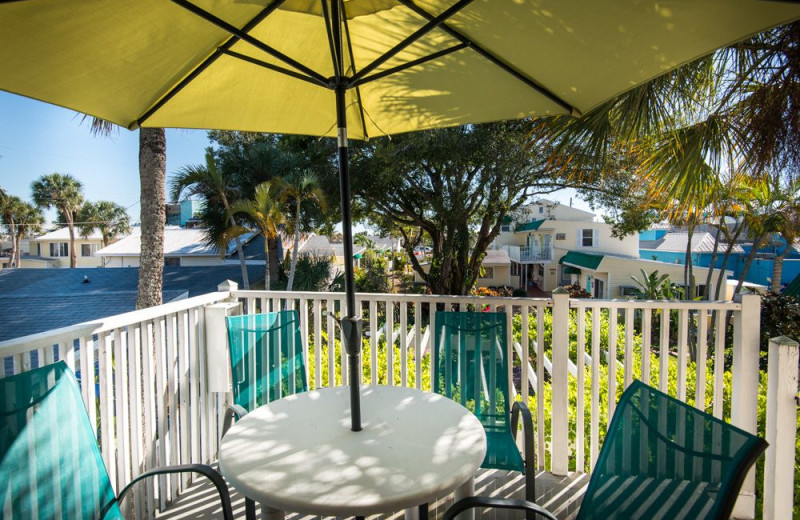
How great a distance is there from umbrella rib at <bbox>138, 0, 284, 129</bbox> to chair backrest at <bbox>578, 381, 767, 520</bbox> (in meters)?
1.93

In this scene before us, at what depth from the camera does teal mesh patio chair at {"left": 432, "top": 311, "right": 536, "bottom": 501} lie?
2.32 m

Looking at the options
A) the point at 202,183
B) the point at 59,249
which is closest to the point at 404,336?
the point at 202,183

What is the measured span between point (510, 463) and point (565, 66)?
1845 millimetres

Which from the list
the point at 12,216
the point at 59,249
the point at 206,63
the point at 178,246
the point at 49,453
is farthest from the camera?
the point at 59,249

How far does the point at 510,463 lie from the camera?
199 centimetres

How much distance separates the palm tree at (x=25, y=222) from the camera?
30712 millimetres

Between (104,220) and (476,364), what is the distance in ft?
137

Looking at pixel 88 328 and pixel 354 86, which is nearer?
pixel 354 86

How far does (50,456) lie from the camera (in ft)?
4.20

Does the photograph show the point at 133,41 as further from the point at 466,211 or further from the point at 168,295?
the point at 168,295

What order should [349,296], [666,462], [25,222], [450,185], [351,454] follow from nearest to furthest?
1. [666,462]
2. [351,454]
3. [349,296]
4. [450,185]
5. [25,222]

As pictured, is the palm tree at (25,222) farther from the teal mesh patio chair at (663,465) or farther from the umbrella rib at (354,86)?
the teal mesh patio chair at (663,465)

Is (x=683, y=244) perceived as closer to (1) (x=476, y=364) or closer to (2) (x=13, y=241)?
(1) (x=476, y=364)

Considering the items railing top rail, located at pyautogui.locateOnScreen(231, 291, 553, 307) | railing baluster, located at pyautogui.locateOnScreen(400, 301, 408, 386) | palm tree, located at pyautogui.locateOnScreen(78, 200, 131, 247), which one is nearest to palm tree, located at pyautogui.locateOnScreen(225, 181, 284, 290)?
railing top rail, located at pyautogui.locateOnScreen(231, 291, 553, 307)
